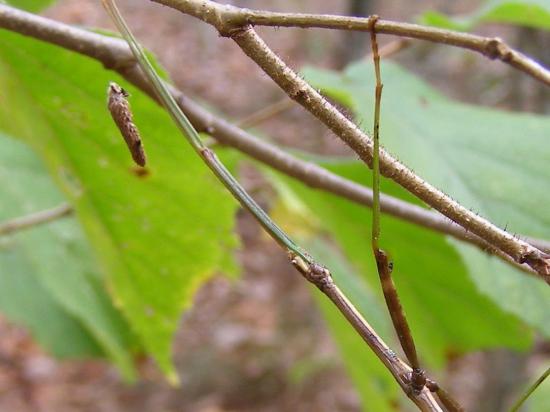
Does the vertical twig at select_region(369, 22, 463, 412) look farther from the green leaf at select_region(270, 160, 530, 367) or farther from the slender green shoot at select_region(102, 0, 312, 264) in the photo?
the green leaf at select_region(270, 160, 530, 367)

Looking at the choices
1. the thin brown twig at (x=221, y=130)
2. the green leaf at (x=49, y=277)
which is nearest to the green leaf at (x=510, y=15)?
the thin brown twig at (x=221, y=130)

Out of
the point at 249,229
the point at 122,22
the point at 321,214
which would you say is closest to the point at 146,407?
the point at 249,229

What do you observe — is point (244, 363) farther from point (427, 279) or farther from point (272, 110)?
point (272, 110)

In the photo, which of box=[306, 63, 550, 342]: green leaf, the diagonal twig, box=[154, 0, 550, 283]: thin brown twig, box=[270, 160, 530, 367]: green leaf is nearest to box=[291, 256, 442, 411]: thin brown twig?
the diagonal twig

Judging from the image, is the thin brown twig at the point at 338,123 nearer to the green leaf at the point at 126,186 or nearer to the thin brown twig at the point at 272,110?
the green leaf at the point at 126,186

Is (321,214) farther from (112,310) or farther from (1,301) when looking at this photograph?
(1,301)

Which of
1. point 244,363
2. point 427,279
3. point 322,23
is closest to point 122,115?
point 322,23

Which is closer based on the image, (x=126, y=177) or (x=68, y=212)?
(x=126, y=177)
